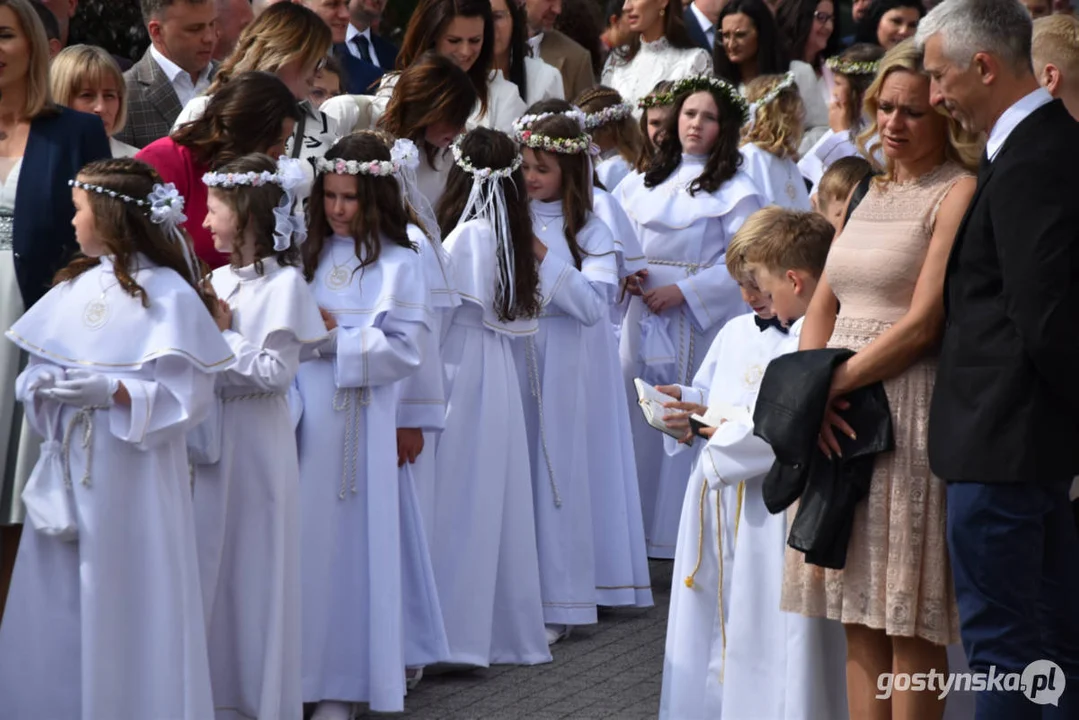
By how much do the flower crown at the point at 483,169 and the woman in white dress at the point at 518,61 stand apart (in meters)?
2.25

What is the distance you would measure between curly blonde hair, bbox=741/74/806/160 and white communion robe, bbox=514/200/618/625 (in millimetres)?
1942

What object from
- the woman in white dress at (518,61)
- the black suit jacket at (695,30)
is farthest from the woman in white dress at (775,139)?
the black suit jacket at (695,30)

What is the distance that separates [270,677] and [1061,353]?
9.18 feet

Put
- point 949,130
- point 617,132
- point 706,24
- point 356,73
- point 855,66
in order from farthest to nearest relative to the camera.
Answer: point 706,24, point 855,66, point 617,132, point 356,73, point 949,130

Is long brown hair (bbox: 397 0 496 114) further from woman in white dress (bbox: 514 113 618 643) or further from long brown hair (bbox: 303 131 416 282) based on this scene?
long brown hair (bbox: 303 131 416 282)

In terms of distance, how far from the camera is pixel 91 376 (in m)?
5.04

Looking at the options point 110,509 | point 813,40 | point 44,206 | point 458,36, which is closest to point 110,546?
point 110,509

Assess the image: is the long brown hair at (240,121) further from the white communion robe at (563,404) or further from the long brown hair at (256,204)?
→ the white communion robe at (563,404)

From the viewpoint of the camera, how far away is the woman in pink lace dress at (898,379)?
15.3 ft

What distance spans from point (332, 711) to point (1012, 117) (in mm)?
3252

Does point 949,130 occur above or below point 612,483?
above

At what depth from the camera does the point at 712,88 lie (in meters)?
8.80

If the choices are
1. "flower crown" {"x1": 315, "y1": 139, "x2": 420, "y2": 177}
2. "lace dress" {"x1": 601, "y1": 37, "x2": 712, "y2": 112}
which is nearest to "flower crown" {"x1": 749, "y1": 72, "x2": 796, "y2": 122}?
"lace dress" {"x1": 601, "y1": 37, "x2": 712, "y2": 112}

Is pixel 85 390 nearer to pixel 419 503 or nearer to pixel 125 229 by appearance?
pixel 125 229
